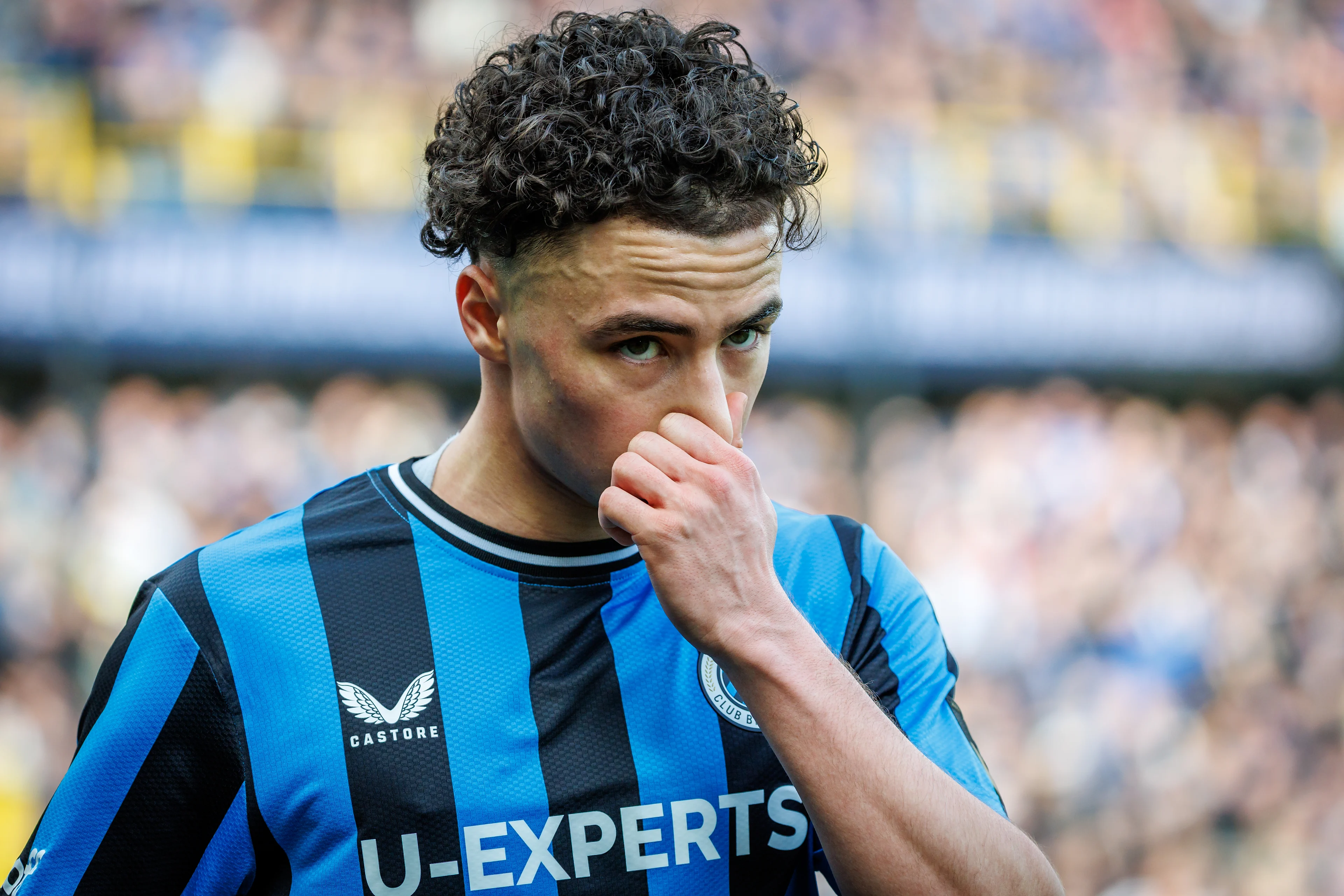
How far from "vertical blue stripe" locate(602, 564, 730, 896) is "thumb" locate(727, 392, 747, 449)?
11.4 inches

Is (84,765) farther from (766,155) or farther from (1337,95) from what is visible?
(1337,95)

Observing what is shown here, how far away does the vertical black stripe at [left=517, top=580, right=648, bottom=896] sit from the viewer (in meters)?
1.62

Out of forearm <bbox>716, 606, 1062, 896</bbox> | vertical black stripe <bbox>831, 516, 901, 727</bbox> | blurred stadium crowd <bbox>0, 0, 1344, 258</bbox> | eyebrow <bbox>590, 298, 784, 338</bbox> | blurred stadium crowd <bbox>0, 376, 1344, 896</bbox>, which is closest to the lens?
forearm <bbox>716, 606, 1062, 896</bbox>

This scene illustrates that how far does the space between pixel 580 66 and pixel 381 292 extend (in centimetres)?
730

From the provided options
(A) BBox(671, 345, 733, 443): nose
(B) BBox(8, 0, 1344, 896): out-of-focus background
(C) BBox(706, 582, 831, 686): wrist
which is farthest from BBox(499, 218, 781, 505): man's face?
(B) BBox(8, 0, 1344, 896): out-of-focus background

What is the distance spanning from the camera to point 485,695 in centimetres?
168

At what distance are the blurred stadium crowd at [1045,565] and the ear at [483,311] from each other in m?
6.00

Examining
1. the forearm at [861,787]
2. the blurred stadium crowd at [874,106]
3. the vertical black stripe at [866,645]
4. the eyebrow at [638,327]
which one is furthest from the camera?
the blurred stadium crowd at [874,106]

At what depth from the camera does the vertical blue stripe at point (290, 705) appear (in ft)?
5.16

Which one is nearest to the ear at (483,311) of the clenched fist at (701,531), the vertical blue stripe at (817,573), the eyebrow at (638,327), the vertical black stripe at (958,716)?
the eyebrow at (638,327)

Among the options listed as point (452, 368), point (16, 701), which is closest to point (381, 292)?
point (452, 368)

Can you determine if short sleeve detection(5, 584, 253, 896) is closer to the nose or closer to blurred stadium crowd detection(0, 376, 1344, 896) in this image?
the nose

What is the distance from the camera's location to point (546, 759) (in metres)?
1.65

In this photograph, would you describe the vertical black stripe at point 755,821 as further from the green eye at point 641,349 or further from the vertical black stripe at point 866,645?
the green eye at point 641,349
